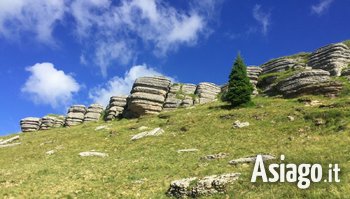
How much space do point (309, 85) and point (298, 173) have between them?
45.8 metres

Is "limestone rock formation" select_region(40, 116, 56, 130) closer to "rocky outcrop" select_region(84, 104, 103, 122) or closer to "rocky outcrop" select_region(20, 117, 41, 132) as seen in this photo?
"rocky outcrop" select_region(20, 117, 41, 132)

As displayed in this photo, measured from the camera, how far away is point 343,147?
1195 inches

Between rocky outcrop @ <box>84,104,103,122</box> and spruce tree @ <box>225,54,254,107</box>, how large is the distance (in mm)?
54043

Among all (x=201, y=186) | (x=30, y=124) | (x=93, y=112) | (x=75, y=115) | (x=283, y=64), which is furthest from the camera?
(x=30, y=124)

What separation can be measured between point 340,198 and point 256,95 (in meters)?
63.8

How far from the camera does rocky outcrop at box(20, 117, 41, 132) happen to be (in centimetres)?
12028

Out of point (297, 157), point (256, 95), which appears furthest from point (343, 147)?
point (256, 95)

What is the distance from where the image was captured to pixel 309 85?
6650 centimetres

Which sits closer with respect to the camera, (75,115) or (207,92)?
(207,92)

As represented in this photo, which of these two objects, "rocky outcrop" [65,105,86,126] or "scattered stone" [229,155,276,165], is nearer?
"scattered stone" [229,155,276,165]

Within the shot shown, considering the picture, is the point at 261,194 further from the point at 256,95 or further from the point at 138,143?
the point at 256,95

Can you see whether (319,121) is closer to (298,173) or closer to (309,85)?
(298,173)

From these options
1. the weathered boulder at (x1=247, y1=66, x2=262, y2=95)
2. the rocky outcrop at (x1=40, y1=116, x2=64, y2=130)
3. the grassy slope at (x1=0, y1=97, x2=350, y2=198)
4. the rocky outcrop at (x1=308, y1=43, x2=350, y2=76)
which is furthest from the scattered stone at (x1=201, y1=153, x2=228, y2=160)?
the rocky outcrop at (x1=40, y1=116, x2=64, y2=130)

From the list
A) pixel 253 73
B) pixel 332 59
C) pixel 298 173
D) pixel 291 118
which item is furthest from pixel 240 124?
pixel 253 73
